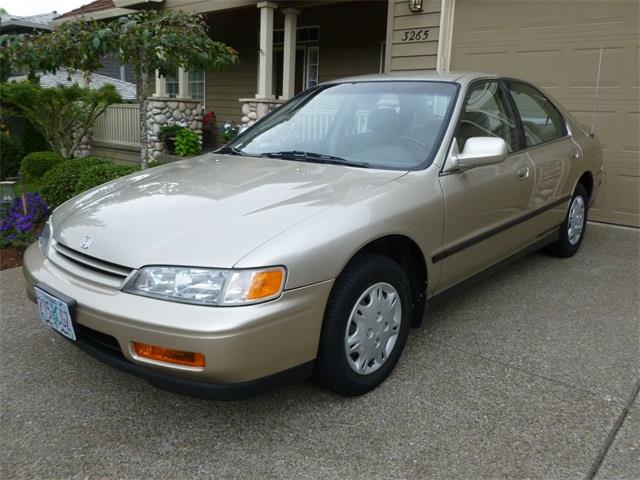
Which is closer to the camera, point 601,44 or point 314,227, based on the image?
point 314,227

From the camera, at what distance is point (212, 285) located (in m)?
2.11

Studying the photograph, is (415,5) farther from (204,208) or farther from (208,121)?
(208,121)

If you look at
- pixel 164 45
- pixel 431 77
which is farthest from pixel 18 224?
pixel 431 77

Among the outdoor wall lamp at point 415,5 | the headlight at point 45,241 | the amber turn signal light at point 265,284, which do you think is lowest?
the headlight at point 45,241

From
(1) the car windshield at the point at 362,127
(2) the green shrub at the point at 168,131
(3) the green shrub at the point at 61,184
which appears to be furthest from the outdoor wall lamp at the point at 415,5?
(2) the green shrub at the point at 168,131

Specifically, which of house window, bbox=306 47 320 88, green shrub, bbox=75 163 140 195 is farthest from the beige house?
green shrub, bbox=75 163 140 195

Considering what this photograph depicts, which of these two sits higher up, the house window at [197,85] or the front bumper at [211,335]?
the house window at [197,85]

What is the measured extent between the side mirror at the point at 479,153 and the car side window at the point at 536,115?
3.44 ft

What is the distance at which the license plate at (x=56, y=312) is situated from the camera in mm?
2334

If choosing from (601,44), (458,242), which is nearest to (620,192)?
(601,44)

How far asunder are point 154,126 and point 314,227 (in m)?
8.90

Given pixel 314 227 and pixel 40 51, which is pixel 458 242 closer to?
pixel 314 227

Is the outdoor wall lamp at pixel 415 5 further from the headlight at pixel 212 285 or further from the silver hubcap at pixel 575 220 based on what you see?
the headlight at pixel 212 285

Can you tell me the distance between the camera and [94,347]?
2334mm
